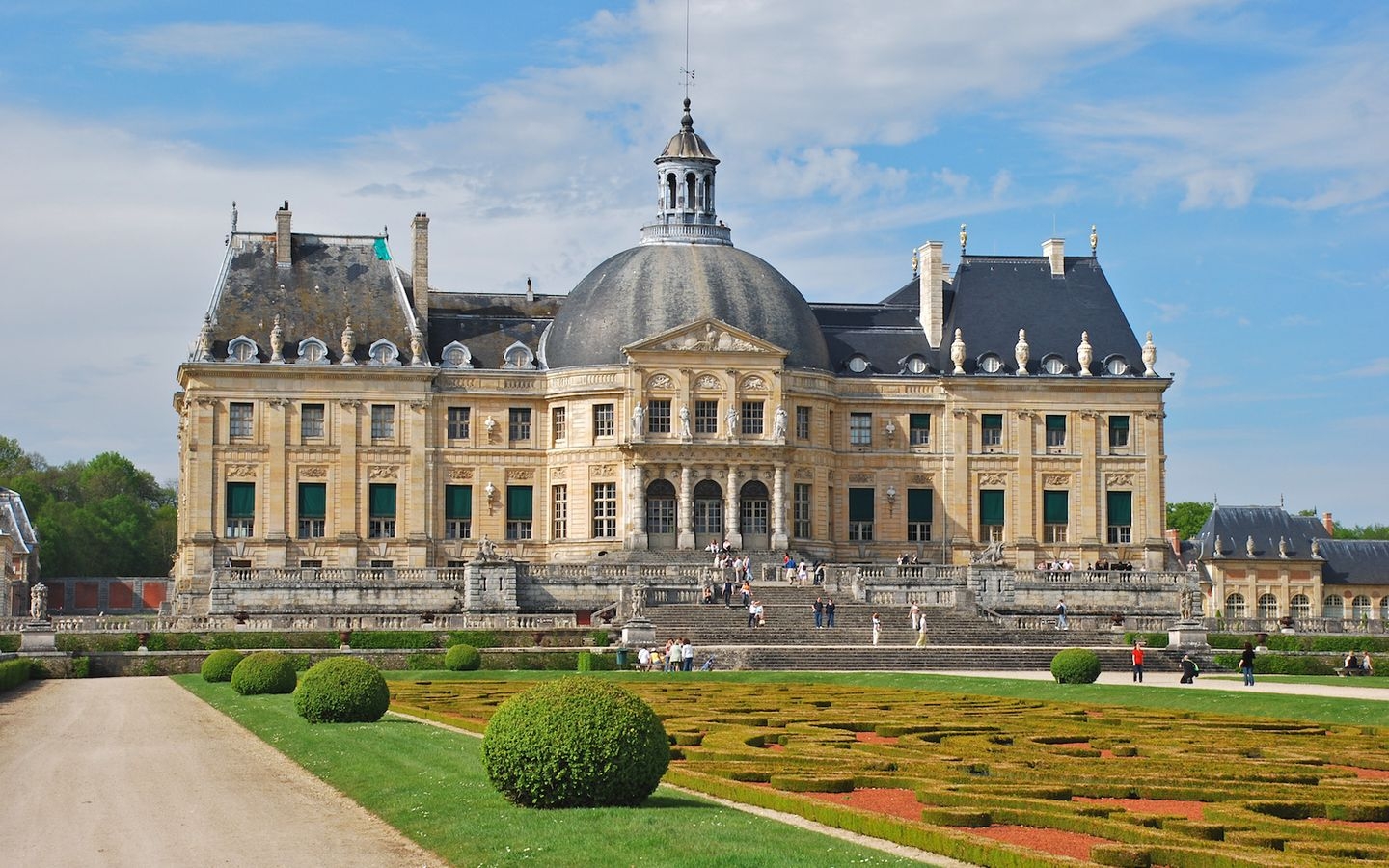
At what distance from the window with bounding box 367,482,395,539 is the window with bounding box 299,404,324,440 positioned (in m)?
2.84

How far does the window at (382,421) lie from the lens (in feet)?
236

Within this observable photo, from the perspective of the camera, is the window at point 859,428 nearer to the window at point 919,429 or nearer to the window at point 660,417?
the window at point 919,429

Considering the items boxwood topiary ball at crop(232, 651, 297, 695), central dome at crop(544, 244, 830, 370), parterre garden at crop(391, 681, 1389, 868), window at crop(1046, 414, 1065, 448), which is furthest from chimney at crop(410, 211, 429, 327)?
parterre garden at crop(391, 681, 1389, 868)

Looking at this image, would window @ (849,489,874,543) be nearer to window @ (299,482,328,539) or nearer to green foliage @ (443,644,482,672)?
window @ (299,482,328,539)

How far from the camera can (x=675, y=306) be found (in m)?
72.3

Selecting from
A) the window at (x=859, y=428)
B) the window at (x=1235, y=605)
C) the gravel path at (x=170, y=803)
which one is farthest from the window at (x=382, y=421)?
the window at (x=1235, y=605)

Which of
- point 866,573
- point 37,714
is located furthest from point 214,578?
point 37,714

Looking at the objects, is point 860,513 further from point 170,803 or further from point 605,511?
point 170,803

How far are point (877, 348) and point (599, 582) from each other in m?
18.7

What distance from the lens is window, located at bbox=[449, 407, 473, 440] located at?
239 feet

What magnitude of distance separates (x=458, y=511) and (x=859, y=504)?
620 inches

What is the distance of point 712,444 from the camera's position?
232 ft

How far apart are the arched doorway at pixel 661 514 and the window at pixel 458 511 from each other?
23.4ft

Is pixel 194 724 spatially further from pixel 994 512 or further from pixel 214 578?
pixel 994 512
